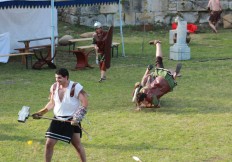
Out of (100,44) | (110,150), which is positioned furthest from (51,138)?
(100,44)

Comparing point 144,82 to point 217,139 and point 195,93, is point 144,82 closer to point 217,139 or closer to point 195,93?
point 195,93

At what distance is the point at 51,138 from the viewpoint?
25.5ft

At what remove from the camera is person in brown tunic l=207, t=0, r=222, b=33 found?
24.5m

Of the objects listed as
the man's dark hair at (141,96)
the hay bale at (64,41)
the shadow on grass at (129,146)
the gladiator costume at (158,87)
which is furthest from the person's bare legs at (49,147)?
the hay bale at (64,41)

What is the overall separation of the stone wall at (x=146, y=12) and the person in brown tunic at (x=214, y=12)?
58.5 inches

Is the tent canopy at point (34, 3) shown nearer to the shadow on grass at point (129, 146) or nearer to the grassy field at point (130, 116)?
the grassy field at point (130, 116)

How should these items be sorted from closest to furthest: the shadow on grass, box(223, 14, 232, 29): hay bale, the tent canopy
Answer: the shadow on grass, the tent canopy, box(223, 14, 232, 29): hay bale

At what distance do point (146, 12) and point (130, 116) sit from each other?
15534mm

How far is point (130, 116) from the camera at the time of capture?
11078mm

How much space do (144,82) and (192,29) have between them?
12.4 metres

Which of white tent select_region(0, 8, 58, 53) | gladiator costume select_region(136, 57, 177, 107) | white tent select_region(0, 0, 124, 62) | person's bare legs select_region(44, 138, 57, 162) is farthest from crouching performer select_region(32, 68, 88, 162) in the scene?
white tent select_region(0, 8, 58, 53)

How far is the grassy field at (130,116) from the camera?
8844 millimetres

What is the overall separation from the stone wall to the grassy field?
24.6ft

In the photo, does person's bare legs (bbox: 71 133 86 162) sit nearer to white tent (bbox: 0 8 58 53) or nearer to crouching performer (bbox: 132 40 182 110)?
crouching performer (bbox: 132 40 182 110)
